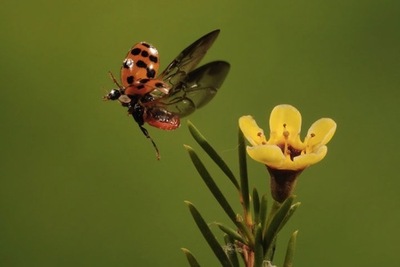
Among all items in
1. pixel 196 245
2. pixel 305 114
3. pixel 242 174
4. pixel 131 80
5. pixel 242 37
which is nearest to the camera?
pixel 242 174

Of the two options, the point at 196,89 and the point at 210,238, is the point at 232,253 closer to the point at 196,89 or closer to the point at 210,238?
the point at 210,238

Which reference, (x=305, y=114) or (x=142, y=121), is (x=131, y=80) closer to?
(x=142, y=121)

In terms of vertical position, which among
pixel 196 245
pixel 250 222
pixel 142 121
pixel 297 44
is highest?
pixel 297 44

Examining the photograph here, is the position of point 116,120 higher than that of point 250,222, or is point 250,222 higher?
point 116,120

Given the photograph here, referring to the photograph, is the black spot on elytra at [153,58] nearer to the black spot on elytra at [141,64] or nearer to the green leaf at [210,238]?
the black spot on elytra at [141,64]

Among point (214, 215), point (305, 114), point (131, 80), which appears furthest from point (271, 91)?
point (131, 80)

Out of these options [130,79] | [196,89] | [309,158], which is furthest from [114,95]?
[309,158]

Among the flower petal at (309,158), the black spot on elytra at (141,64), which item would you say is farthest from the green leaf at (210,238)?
the black spot on elytra at (141,64)

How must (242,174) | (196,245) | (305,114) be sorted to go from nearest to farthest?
(242,174), (196,245), (305,114)
